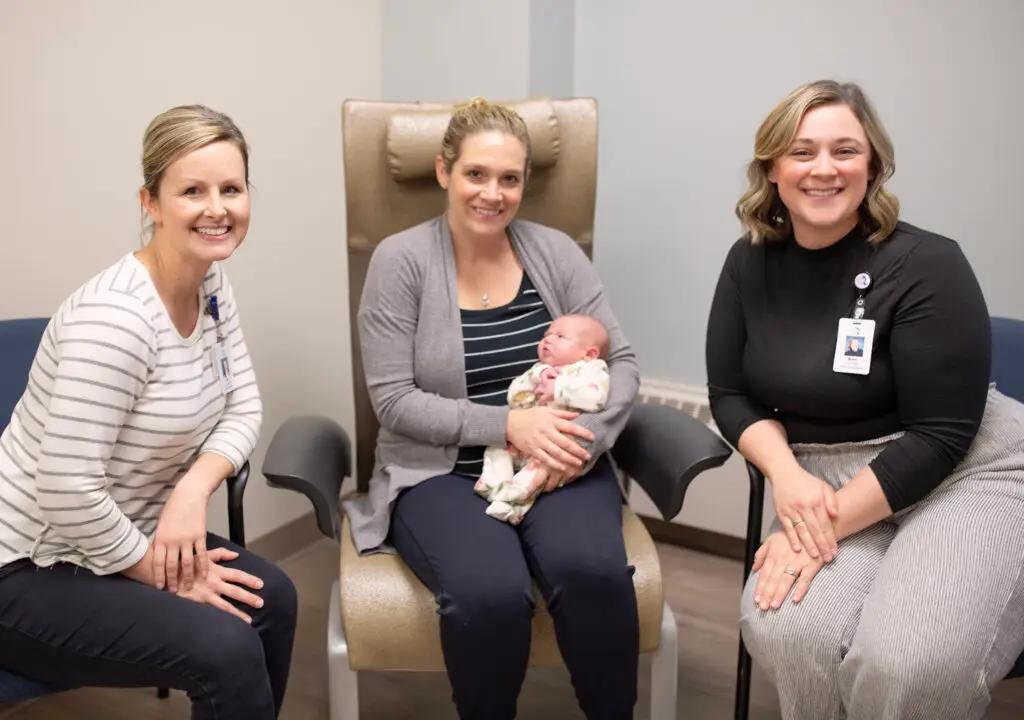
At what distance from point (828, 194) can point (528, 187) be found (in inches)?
29.5

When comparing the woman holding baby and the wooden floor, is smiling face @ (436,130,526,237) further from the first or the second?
the wooden floor

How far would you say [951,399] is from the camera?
1592 millimetres

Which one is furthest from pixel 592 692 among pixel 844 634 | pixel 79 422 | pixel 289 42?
pixel 289 42

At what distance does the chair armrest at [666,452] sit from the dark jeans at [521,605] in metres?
0.15

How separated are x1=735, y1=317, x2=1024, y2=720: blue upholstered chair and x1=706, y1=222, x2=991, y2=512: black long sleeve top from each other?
0.14 metres

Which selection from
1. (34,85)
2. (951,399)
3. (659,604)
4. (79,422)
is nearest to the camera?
(79,422)

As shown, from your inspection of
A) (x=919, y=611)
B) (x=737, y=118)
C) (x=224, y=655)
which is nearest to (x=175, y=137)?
(x=224, y=655)

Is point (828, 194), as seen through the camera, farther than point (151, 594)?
Yes

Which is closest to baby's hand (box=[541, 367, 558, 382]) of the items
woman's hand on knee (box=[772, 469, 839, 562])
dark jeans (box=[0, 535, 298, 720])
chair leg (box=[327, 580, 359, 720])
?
Answer: woman's hand on knee (box=[772, 469, 839, 562])

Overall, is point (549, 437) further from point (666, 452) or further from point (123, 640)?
point (123, 640)

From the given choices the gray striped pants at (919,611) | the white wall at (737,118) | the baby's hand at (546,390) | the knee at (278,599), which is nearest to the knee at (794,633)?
the gray striped pants at (919,611)

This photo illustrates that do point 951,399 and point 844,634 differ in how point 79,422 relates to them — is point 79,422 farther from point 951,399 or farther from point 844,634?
point 951,399

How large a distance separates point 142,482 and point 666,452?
92 centimetres

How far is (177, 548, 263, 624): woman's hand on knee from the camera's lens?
1521 mm
